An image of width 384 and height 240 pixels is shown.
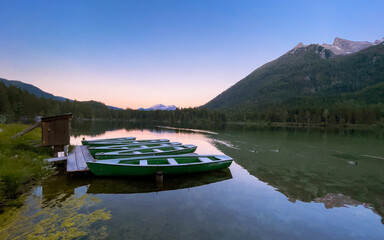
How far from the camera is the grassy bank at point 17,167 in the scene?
10.2 metres

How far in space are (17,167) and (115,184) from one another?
18.9 ft

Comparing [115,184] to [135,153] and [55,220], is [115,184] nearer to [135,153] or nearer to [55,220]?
[135,153]

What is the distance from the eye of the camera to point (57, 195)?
10914mm

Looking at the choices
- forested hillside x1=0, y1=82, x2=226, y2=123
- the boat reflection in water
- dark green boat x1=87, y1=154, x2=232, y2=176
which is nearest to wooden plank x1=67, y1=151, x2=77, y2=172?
the boat reflection in water

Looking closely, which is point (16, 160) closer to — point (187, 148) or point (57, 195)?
point (57, 195)

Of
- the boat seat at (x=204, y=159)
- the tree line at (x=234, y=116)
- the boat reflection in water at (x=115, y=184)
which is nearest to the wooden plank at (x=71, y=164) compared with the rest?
the boat reflection in water at (x=115, y=184)

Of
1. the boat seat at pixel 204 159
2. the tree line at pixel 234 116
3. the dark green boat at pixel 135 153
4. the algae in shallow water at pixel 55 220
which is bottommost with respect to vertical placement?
the algae in shallow water at pixel 55 220

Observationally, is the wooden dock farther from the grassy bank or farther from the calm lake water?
the grassy bank

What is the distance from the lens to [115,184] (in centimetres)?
1313

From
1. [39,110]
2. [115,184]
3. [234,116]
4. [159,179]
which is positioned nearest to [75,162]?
[115,184]

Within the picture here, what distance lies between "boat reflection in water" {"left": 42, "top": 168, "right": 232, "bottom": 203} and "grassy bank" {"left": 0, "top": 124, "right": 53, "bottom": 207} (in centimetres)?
109

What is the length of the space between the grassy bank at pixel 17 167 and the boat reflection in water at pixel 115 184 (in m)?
1.09

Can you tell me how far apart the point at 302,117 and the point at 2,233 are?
149m

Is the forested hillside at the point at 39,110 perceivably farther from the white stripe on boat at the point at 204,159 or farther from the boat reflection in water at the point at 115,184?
the white stripe on boat at the point at 204,159
